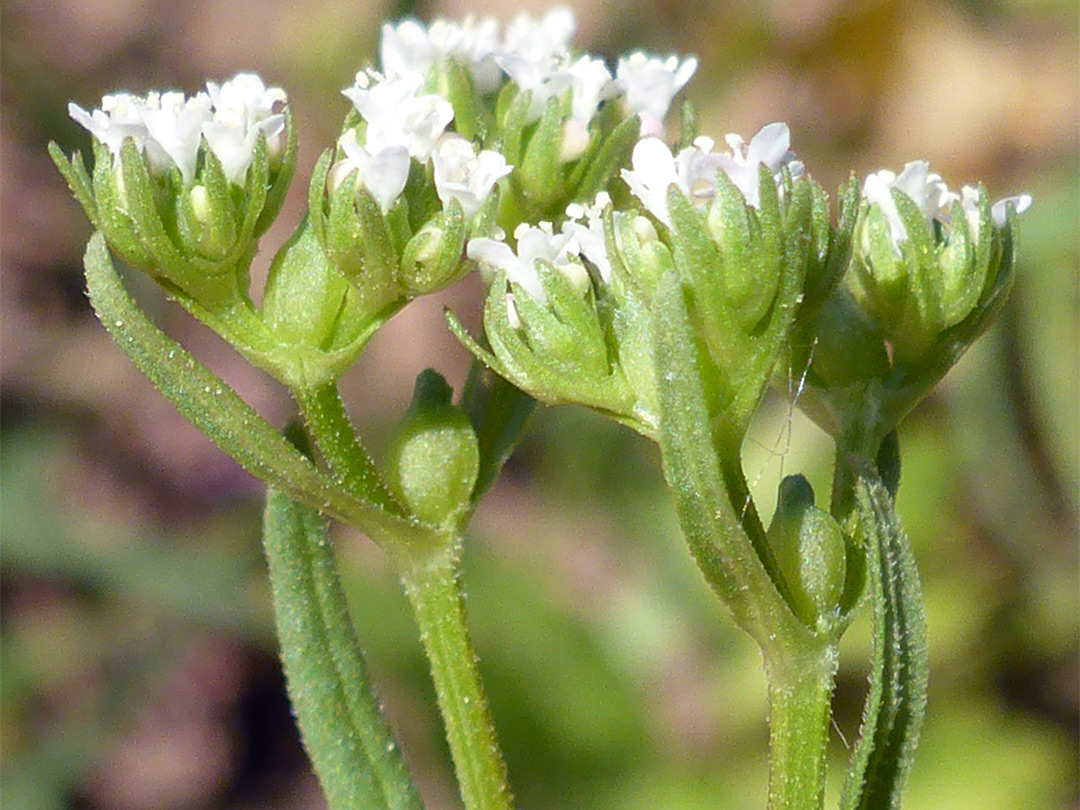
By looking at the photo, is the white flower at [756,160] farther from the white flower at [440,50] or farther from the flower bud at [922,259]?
the white flower at [440,50]

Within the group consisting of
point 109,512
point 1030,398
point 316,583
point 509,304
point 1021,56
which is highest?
point 1021,56

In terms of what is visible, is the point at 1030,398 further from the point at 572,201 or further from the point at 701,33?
the point at 572,201

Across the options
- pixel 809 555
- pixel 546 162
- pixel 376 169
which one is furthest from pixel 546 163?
pixel 809 555

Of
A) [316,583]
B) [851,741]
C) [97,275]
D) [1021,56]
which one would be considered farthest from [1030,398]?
[97,275]

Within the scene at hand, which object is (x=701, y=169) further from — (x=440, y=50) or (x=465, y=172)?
(x=440, y=50)

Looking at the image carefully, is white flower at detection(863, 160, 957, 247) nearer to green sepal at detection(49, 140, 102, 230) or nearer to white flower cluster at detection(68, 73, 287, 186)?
white flower cluster at detection(68, 73, 287, 186)

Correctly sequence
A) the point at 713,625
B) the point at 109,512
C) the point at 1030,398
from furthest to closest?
the point at 109,512 < the point at 1030,398 < the point at 713,625

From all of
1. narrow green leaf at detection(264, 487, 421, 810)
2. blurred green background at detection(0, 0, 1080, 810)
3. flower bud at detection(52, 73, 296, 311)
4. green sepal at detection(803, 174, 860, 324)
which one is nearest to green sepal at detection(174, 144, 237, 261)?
flower bud at detection(52, 73, 296, 311)
